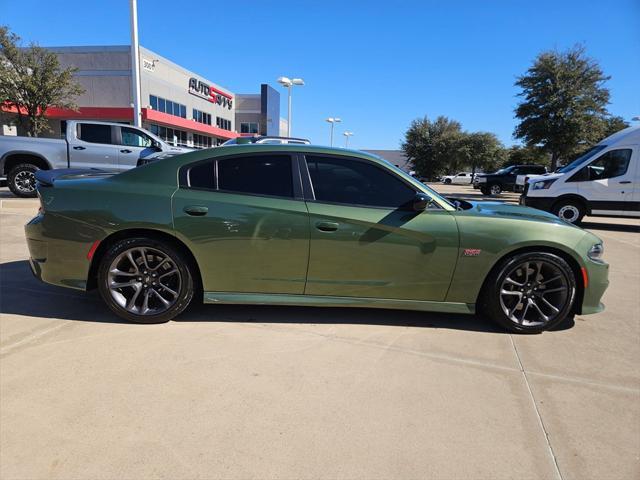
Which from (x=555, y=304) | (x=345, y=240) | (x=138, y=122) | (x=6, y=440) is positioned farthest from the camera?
(x=138, y=122)

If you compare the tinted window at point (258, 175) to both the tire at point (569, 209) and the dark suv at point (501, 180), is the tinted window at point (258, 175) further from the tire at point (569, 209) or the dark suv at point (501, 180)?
the dark suv at point (501, 180)

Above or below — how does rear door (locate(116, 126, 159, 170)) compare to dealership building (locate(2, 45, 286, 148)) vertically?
below

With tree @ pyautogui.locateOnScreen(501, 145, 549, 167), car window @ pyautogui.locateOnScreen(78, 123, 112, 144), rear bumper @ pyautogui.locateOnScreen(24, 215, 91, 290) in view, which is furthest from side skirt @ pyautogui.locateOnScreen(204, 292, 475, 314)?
tree @ pyautogui.locateOnScreen(501, 145, 549, 167)

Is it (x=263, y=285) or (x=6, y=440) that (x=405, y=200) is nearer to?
(x=263, y=285)

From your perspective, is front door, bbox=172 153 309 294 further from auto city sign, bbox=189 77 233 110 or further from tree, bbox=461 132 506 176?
tree, bbox=461 132 506 176

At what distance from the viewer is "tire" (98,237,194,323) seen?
356 cm

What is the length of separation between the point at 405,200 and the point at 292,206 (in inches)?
37.3

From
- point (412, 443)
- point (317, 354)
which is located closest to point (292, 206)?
point (317, 354)

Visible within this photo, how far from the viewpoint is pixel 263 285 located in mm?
3617

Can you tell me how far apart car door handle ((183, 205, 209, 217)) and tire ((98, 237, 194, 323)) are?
332mm

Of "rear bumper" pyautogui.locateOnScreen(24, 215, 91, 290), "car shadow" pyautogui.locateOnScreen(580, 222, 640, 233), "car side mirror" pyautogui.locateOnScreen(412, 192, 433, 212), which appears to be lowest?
"car shadow" pyautogui.locateOnScreen(580, 222, 640, 233)

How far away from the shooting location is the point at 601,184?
37.1 feet

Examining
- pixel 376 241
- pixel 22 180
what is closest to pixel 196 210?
pixel 376 241

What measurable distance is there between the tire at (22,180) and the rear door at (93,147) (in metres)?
1.00
